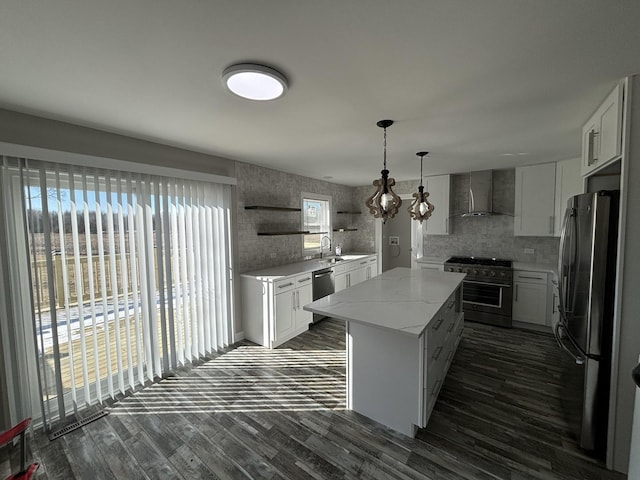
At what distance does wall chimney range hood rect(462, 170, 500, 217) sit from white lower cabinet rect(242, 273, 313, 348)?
3029 mm

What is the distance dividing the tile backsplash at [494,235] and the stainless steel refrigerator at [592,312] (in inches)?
107

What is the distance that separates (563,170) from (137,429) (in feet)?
18.3

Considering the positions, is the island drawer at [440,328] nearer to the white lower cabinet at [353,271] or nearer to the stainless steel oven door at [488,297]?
the stainless steel oven door at [488,297]

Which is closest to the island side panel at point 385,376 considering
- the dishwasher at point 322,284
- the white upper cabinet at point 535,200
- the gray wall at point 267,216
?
the dishwasher at point 322,284

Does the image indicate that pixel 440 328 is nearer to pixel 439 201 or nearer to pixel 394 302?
pixel 394 302

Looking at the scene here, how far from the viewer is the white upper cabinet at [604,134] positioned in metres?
1.58

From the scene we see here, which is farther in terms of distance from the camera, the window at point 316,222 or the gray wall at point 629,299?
the window at point 316,222

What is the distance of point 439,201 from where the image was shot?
4688mm

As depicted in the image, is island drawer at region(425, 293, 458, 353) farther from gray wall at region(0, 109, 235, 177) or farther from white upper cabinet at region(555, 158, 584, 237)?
gray wall at region(0, 109, 235, 177)

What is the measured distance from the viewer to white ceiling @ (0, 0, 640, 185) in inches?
40.5

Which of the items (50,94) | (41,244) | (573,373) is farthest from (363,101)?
(41,244)

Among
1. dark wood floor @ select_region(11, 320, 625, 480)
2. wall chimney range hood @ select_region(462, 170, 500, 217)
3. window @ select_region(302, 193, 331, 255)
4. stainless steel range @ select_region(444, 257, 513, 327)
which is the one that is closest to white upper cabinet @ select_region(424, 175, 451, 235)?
wall chimney range hood @ select_region(462, 170, 500, 217)

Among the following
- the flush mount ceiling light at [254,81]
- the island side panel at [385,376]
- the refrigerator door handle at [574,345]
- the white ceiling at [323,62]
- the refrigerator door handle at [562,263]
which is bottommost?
the island side panel at [385,376]

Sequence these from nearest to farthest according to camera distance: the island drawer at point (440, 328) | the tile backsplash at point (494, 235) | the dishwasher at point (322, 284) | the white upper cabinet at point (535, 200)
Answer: the island drawer at point (440, 328) → the white upper cabinet at point (535, 200) → the dishwasher at point (322, 284) → the tile backsplash at point (494, 235)
